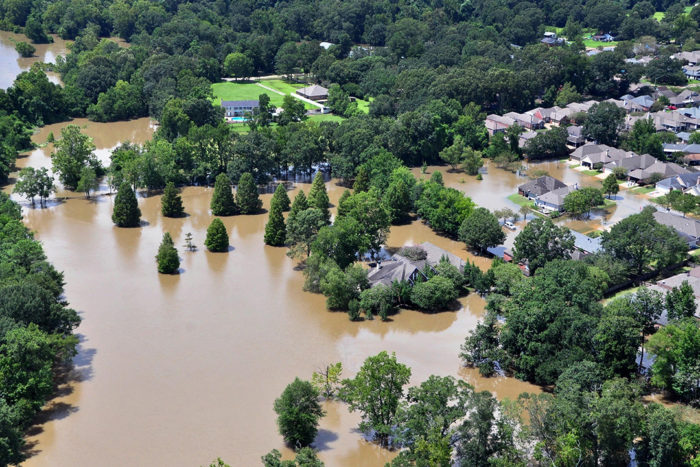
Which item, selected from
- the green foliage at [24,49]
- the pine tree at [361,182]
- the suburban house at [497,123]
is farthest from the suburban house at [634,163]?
the green foliage at [24,49]

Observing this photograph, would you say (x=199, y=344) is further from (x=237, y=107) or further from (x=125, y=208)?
(x=237, y=107)

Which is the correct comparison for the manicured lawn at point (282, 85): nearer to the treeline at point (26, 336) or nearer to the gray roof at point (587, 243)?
the gray roof at point (587, 243)

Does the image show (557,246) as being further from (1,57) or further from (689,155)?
(1,57)

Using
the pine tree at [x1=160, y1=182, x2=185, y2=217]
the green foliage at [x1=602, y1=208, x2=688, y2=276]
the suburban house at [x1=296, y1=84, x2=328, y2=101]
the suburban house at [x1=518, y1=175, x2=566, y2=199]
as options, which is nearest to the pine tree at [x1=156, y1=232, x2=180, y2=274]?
the pine tree at [x1=160, y1=182, x2=185, y2=217]

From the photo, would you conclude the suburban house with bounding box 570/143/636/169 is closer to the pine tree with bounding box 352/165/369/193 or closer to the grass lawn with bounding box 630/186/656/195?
the grass lawn with bounding box 630/186/656/195

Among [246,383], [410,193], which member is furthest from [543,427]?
[410,193]

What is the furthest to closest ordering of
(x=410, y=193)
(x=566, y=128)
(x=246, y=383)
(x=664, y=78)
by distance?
(x=664, y=78) < (x=566, y=128) < (x=410, y=193) < (x=246, y=383)
